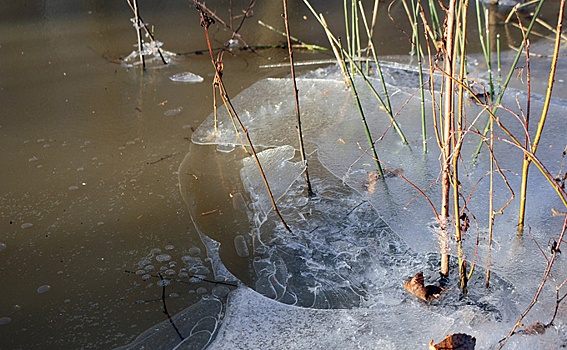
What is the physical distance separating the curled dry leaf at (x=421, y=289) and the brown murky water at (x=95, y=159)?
50 centimetres

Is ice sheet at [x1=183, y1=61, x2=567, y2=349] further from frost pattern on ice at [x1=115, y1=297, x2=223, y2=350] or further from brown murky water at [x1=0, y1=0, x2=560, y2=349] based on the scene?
brown murky water at [x1=0, y1=0, x2=560, y2=349]

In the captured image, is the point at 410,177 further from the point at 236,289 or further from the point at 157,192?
the point at 157,192

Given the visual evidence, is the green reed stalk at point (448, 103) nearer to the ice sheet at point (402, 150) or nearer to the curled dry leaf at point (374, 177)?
the ice sheet at point (402, 150)

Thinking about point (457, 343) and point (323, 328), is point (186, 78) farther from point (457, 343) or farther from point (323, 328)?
point (457, 343)

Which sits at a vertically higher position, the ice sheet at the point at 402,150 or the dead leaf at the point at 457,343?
the ice sheet at the point at 402,150

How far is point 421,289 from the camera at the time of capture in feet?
4.24

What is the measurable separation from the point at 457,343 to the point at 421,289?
0.23 m

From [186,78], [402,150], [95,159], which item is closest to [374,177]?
[402,150]

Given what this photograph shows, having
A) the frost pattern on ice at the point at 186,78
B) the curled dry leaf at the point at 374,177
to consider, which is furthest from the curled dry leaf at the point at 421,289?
the frost pattern on ice at the point at 186,78

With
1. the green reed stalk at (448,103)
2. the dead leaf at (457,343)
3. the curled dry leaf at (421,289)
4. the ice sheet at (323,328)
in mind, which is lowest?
the ice sheet at (323,328)

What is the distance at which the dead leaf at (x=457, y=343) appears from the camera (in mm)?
1063

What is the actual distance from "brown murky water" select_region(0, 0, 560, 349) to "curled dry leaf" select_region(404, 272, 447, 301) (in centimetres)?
50

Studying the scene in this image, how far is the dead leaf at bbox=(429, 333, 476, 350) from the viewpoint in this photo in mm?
1063

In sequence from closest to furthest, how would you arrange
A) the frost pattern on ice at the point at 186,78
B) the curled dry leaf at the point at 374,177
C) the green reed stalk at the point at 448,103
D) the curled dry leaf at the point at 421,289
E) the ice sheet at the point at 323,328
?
the green reed stalk at the point at 448,103 → the ice sheet at the point at 323,328 → the curled dry leaf at the point at 421,289 → the curled dry leaf at the point at 374,177 → the frost pattern on ice at the point at 186,78
